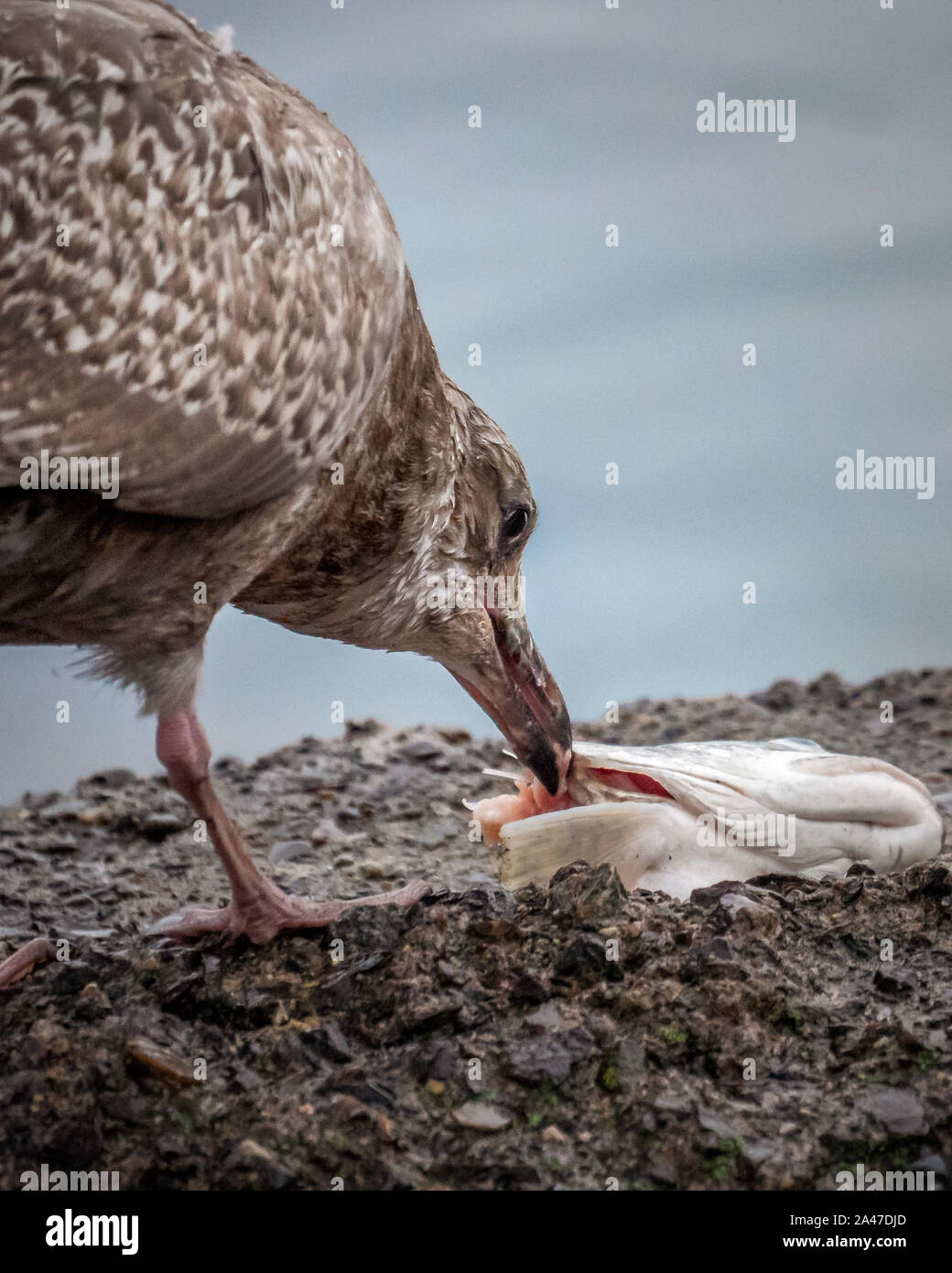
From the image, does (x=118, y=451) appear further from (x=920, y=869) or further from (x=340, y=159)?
(x=920, y=869)

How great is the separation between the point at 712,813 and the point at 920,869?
0.69m

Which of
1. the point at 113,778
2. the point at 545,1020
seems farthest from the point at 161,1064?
the point at 113,778

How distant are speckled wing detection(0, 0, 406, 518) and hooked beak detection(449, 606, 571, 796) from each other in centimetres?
130

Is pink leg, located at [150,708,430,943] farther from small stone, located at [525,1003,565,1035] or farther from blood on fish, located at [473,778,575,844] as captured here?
blood on fish, located at [473,778,575,844]

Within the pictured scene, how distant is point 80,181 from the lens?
2957 millimetres

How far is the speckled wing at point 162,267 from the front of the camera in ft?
9.63

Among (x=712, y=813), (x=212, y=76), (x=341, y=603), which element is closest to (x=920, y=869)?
(x=712, y=813)

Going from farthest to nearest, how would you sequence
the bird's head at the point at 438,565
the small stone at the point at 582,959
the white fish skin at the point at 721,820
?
the white fish skin at the point at 721,820
the bird's head at the point at 438,565
the small stone at the point at 582,959

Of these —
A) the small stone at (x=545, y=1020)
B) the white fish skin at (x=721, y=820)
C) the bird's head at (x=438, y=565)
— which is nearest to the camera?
the small stone at (x=545, y=1020)

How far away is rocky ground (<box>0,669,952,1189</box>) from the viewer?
3.05 meters

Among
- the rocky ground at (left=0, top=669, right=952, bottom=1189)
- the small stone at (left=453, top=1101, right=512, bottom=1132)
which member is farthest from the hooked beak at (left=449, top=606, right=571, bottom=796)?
the small stone at (left=453, top=1101, right=512, bottom=1132)

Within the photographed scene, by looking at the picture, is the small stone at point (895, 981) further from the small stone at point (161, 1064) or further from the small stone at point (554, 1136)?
the small stone at point (161, 1064)

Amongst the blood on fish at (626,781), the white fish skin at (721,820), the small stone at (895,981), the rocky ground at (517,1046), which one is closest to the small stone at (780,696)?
the white fish skin at (721,820)

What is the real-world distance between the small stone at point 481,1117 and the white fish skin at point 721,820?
41.6 inches
